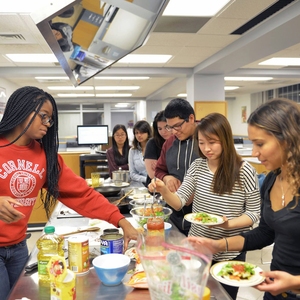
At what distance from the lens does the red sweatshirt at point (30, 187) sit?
4.49 ft

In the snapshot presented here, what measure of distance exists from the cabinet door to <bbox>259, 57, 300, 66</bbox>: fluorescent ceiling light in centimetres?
121

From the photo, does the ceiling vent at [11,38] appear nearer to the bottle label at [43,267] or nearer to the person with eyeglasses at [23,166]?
the person with eyeglasses at [23,166]

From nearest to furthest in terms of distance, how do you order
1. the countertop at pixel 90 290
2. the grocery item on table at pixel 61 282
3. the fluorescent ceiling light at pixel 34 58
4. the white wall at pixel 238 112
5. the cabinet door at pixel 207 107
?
the grocery item on table at pixel 61 282
the countertop at pixel 90 290
the fluorescent ceiling light at pixel 34 58
the cabinet door at pixel 207 107
the white wall at pixel 238 112

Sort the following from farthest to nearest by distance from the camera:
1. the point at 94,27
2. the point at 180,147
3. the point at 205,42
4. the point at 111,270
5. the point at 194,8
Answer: the point at 205,42 < the point at 194,8 < the point at 180,147 < the point at 94,27 < the point at 111,270

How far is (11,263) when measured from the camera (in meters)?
1.42

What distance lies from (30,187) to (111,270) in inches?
23.3

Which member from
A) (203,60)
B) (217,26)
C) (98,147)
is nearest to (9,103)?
(217,26)

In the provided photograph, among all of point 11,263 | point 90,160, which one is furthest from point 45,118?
point 90,160

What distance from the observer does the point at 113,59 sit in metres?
1.78

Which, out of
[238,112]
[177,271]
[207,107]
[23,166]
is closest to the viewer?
[177,271]

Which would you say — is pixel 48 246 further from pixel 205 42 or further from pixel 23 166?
pixel 205 42

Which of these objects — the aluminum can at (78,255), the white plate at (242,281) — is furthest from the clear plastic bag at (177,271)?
the aluminum can at (78,255)

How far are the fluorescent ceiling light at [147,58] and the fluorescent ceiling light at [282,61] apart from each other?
2.08 m

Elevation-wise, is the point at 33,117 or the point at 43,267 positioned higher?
the point at 33,117
